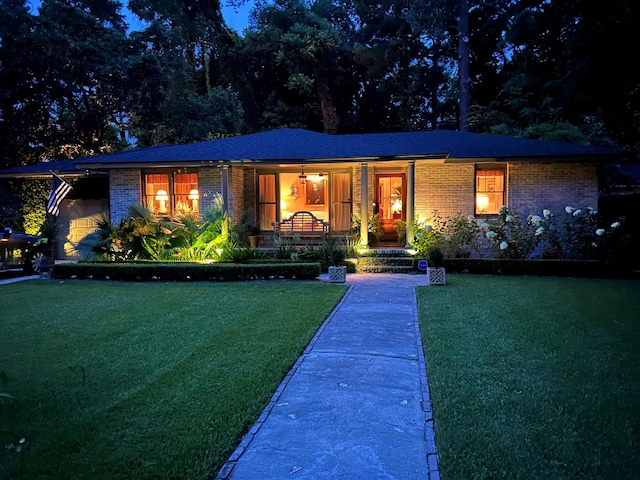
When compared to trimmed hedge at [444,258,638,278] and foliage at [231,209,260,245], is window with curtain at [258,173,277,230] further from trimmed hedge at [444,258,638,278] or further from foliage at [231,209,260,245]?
trimmed hedge at [444,258,638,278]

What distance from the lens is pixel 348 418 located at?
143 inches

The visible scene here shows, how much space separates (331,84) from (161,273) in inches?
761

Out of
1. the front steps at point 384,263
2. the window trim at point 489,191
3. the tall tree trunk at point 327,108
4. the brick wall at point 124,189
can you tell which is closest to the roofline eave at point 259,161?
the brick wall at point 124,189

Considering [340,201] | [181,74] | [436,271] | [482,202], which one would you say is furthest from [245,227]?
[181,74]

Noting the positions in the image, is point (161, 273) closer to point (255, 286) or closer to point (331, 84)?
point (255, 286)

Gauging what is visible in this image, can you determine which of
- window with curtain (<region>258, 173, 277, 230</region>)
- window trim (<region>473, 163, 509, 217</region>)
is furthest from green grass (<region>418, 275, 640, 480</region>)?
window with curtain (<region>258, 173, 277, 230</region>)

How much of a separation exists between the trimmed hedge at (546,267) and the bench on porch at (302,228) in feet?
12.8

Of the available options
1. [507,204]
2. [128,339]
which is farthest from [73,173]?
[507,204]

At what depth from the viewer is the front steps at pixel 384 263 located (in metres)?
11.9

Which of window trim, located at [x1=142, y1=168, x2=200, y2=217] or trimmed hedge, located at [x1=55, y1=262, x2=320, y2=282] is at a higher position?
window trim, located at [x1=142, y1=168, x2=200, y2=217]

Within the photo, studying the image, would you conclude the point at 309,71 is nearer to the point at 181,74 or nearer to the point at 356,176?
the point at 181,74

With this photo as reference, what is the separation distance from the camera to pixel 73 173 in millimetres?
15219

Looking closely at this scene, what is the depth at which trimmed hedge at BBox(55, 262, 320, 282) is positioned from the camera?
10.7 metres

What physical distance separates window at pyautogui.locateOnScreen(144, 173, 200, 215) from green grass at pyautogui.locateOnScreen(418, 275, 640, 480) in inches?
369
